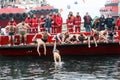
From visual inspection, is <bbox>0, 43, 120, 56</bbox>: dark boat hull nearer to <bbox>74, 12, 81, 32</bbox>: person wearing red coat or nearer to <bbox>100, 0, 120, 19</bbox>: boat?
<bbox>74, 12, 81, 32</bbox>: person wearing red coat

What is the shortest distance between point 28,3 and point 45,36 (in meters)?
35.3

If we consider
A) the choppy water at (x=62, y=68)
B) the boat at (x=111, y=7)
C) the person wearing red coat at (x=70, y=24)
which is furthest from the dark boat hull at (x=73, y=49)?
the boat at (x=111, y=7)

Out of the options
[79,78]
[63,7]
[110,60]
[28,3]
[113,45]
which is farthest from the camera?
[28,3]

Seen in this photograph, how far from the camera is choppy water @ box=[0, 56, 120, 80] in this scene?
A: 915 inches

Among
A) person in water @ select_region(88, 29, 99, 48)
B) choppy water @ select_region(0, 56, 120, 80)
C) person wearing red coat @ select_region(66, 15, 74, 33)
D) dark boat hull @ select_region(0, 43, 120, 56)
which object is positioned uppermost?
person wearing red coat @ select_region(66, 15, 74, 33)

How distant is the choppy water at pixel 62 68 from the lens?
2324 cm

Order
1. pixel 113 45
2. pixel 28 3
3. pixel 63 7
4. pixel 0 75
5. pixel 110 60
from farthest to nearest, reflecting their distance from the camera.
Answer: pixel 28 3
pixel 63 7
pixel 113 45
pixel 110 60
pixel 0 75

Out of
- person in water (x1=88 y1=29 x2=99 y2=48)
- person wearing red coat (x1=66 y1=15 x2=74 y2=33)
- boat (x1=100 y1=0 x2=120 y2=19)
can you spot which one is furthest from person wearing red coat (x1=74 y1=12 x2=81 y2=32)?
boat (x1=100 y1=0 x2=120 y2=19)

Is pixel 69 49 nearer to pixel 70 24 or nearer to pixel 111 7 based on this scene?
pixel 70 24

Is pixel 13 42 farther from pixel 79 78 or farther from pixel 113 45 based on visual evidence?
pixel 79 78

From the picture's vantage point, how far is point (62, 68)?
2625 centimetres

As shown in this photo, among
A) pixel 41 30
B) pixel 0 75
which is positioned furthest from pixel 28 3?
pixel 0 75

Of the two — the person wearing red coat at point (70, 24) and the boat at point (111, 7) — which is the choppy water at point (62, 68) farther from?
the boat at point (111, 7)

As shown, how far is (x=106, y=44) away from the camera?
31156 mm
